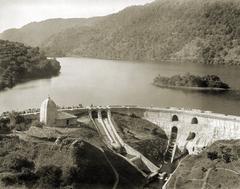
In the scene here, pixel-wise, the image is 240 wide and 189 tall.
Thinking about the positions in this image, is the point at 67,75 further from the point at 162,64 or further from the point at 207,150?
the point at 207,150

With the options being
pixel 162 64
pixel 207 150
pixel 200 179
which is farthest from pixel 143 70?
pixel 200 179

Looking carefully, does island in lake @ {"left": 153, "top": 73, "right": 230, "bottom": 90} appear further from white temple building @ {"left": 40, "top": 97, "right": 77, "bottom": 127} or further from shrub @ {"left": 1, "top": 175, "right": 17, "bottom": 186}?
shrub @ {"left": 1, "top": 175, "right": 17, "bottom": 186}

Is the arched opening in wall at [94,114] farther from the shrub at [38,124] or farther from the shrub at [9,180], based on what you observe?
the shrub at [9,180]

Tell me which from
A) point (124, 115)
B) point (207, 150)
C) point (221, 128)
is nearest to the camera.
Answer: point (207, 150)

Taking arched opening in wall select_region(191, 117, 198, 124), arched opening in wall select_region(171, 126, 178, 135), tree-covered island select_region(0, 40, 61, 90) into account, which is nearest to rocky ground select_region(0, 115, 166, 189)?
arched opening in wall select_region(171, 126, 178, 135)

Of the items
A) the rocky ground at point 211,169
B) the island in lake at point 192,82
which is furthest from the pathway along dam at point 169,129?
the island in lake at point 192,82
